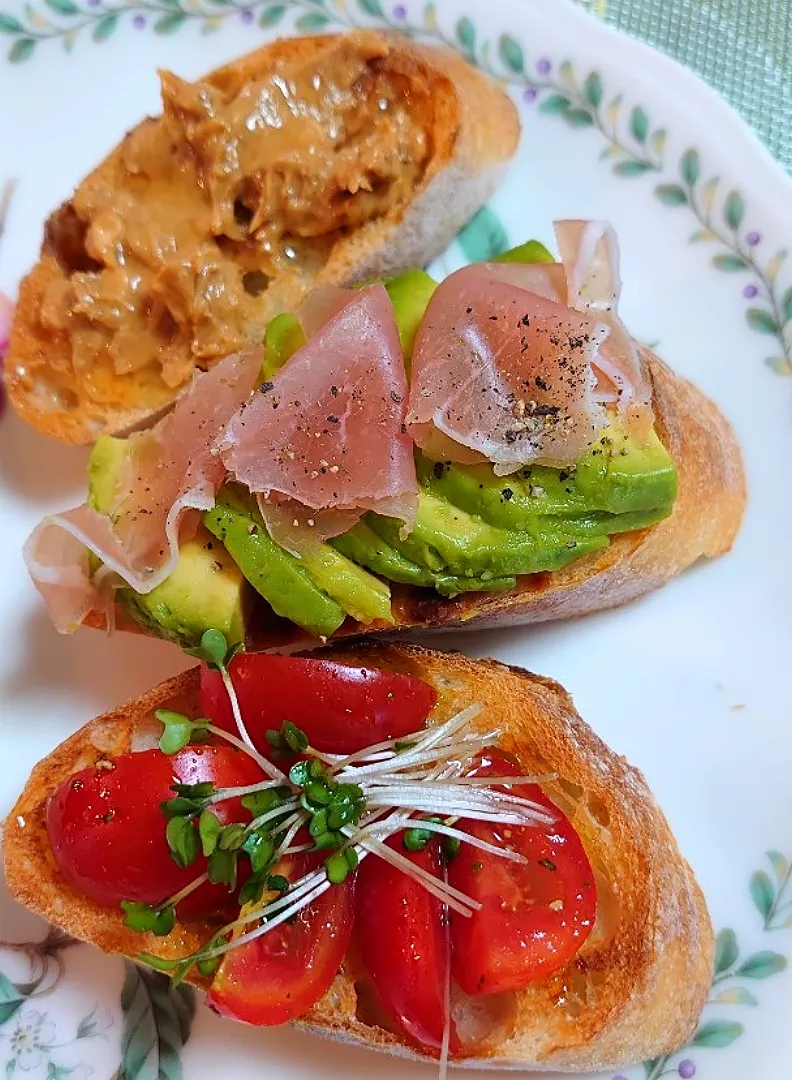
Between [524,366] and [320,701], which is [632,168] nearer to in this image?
[524,366]

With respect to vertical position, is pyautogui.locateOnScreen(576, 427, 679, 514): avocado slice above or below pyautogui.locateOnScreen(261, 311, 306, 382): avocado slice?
below

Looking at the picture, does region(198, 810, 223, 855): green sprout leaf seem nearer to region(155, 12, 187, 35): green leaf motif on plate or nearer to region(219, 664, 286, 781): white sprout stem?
region(219, 664, 286, 781): white sprout stem

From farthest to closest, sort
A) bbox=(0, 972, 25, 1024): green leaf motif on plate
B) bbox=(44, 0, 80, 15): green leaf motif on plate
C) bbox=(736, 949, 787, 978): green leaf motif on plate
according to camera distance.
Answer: bbox=(44, 0, 80, 15): green leaf motif on plate → bbox=(0, 972, 25, 1024): green leaf motif on plate → bbox=(736, 949, 787, 978): green leaf motif on plate

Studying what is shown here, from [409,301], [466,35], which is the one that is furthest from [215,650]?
[466,35]

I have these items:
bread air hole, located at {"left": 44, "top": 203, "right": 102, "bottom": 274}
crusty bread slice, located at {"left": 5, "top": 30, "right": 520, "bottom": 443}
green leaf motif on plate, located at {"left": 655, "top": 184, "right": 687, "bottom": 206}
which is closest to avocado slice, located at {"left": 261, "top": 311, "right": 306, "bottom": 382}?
crusty bread slice, located at {"left": 5, "top": 30, "right": 520, "bottom": 443}

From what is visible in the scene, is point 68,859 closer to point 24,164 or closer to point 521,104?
point 24,164

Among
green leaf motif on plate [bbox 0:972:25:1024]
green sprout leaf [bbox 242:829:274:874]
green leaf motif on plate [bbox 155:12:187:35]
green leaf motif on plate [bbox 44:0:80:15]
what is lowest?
green leaf motif on plate [bbox 0:972:25:1024]

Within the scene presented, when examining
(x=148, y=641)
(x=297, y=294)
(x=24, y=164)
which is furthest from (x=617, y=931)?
(x=24, y=164)
